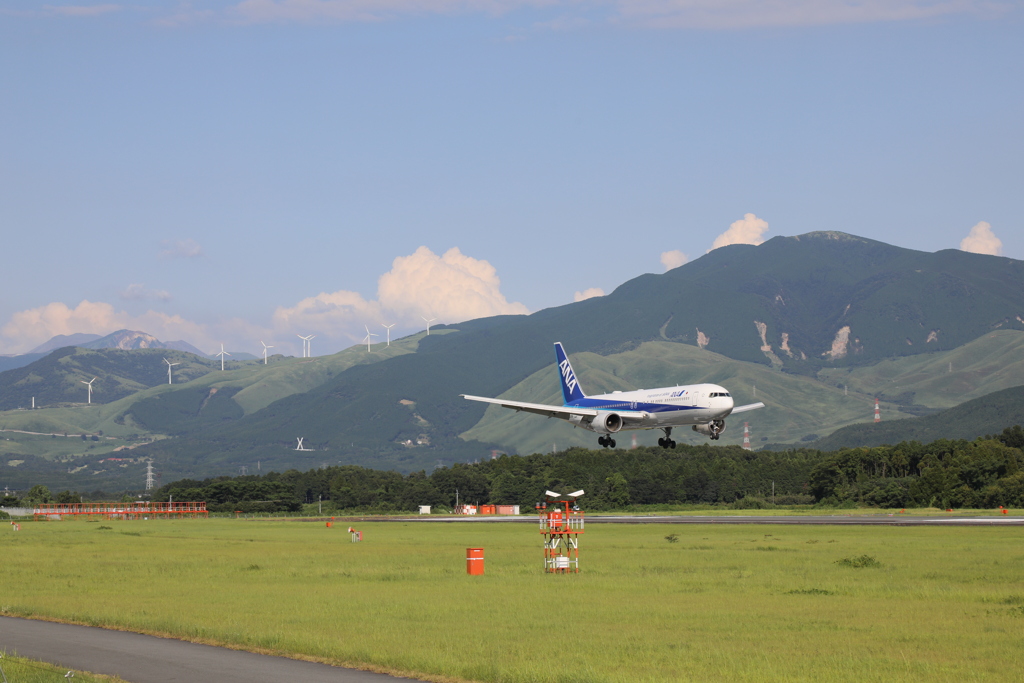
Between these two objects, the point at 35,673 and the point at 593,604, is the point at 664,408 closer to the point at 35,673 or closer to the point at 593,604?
the point at 593,604

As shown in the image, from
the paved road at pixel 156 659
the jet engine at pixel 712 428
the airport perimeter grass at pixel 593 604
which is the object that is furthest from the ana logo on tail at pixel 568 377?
the paved road at pixel 156 659

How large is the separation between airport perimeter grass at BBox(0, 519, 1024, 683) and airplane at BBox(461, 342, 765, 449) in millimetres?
10858

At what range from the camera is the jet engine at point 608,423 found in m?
97.8

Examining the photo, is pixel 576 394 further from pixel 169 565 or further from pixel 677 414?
pixel 169 565

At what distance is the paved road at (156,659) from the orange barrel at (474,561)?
104ft

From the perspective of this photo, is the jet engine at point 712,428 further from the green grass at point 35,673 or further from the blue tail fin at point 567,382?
the green grass at point 35,673

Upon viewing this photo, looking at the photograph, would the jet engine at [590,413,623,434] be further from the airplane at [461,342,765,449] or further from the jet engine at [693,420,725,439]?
the jet engine at [693,420,725,439]

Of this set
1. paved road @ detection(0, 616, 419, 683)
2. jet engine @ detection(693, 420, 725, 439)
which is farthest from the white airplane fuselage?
paved road @ detection(0, 616, 419, 683)

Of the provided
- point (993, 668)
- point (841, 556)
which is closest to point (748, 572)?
point (841, 556)

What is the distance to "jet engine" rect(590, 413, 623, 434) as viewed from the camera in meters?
97.8

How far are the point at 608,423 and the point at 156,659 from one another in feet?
205

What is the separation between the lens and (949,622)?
165 ft

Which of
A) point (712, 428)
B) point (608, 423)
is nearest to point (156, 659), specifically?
point (712, 428)

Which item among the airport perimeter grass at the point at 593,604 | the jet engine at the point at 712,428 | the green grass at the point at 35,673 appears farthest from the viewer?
the jet engine at the point at 712,428
